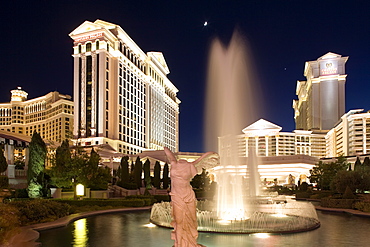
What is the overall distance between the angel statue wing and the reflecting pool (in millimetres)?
3605

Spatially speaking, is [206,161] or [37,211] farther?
[37,211]

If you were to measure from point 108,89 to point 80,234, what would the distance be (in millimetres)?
75857

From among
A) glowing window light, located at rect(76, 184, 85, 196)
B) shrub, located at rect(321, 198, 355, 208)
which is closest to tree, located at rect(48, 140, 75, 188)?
glowing window light, located at rect(76, 184, 85, 196)

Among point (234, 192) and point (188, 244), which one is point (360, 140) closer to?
point (234, 192)

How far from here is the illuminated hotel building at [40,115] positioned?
120000 millimetres

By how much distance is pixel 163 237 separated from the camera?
41.0ft

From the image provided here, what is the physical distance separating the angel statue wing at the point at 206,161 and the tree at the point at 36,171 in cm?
2066

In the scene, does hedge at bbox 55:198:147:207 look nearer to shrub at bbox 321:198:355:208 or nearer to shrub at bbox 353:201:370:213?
shrub at bbox 321:198:355:208

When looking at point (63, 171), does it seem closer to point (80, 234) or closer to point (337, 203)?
point (80, 234)

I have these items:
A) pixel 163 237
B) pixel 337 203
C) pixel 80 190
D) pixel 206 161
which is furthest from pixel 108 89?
pixel 206 161

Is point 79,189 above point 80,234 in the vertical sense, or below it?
below

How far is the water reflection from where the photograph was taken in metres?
11.4

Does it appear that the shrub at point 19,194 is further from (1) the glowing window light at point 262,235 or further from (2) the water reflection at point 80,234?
(1) the glowing window light at point 262,235

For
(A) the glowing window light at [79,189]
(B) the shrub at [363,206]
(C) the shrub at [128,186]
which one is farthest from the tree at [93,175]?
(B) the shrub at [363,206]
